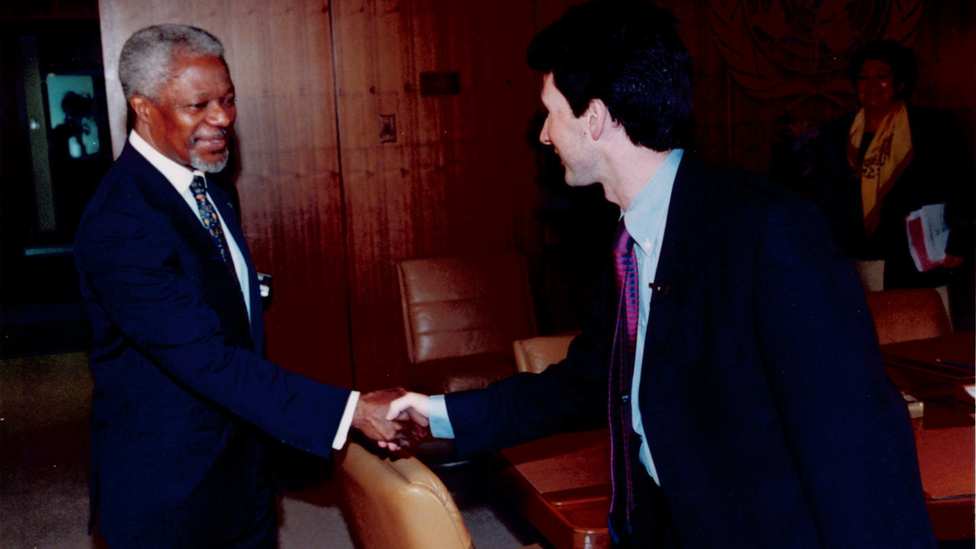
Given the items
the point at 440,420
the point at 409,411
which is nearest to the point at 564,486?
the point at 440,420

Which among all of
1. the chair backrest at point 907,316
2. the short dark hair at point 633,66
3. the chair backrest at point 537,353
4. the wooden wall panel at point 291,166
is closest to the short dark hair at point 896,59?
the chair backrest at point 907,316

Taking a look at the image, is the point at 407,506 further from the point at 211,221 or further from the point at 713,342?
the point at 211,221

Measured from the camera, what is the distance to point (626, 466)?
4.73 feet

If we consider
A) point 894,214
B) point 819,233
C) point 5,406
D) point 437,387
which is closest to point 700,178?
point 819,233

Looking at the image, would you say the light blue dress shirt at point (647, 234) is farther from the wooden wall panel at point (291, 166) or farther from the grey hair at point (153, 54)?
the wooden wall panel at point (291, 166)

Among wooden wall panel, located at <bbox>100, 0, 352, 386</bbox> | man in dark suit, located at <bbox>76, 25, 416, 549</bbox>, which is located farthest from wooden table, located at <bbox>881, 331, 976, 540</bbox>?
wooden wall panel, located at <bbox>100, 0, 352, 386</bbox>

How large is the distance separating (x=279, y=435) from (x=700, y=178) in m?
1.18

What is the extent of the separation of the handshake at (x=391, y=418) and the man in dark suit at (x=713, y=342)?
0.63 m

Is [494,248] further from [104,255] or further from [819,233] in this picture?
[819,233]

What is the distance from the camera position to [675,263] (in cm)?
125

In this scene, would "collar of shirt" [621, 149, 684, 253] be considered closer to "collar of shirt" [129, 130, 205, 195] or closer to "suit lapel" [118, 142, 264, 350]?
"suit lapel" [118, 142, 264, 350]

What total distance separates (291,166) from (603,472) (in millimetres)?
3281

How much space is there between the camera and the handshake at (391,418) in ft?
6.55

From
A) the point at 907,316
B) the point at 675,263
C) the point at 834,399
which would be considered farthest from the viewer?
the point at 907,316
